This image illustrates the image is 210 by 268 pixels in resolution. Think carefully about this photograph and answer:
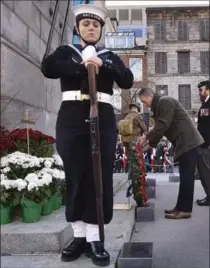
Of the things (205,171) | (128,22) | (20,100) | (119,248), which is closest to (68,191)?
(119,248)

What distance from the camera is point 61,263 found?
2.32 metres

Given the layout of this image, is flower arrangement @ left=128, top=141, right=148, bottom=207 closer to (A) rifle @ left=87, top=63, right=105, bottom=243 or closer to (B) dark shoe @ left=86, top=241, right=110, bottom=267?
(B) dark shoe @ left=86, top=241, right=110, bottom=267

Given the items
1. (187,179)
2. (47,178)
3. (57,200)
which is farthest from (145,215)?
(47,178)

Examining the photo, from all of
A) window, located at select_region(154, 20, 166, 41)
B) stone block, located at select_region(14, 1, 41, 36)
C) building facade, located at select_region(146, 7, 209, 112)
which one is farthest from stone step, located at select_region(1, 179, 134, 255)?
window, located at select_region(154, 20, 166, 41)

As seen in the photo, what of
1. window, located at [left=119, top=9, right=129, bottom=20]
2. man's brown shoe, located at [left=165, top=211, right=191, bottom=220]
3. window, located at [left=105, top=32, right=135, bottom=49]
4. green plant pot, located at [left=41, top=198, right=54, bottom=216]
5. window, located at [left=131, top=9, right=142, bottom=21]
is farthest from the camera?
window, located at [left=119, top=9, right=129, bottom=20]

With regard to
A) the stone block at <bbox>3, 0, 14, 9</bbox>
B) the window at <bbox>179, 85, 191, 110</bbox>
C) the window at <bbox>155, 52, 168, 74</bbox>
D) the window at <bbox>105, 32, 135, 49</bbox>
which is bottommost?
the stone block at <bbox>3, 0, 14, 9</bbox>

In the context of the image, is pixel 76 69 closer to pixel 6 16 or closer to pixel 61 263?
pixel 61 263

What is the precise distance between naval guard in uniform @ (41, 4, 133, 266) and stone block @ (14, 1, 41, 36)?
1785 millimetres

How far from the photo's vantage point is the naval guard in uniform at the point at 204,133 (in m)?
4.69

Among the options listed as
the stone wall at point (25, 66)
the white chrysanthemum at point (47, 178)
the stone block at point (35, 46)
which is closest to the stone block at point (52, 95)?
the stone wall at point (25, 66)

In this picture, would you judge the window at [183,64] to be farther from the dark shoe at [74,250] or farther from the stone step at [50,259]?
the dark shoe at [74,250]

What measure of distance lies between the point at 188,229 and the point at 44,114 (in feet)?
6.51

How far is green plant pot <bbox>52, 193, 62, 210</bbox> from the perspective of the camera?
3.50 meters

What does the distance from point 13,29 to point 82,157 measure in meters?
1.92
